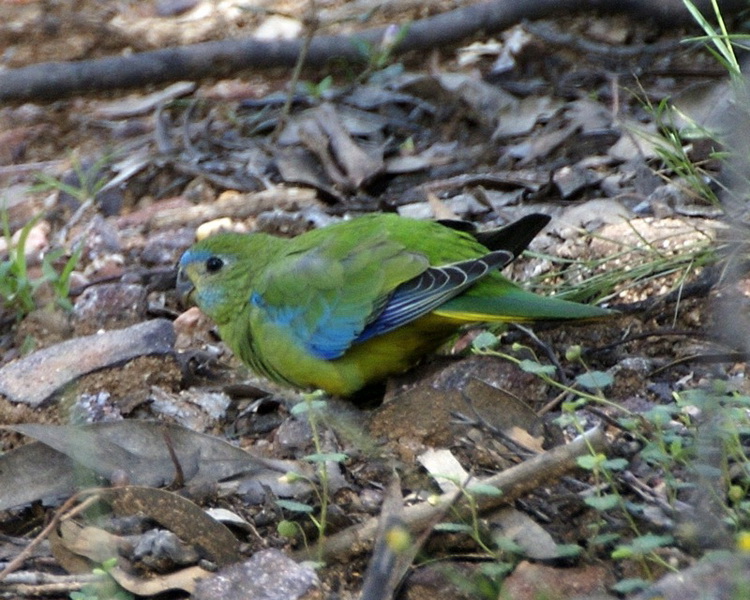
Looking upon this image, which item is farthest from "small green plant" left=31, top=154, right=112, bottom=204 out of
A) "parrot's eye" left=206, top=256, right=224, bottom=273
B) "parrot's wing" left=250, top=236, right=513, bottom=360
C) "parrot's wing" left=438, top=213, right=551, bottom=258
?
"parrot's wing" left=438, top=213, right=551, bottom=258

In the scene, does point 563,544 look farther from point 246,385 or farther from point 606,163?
point 606,163

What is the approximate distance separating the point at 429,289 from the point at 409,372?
0.38 m

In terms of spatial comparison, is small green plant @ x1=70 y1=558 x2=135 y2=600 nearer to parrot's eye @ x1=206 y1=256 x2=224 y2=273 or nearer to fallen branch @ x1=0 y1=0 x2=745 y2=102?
parrot's eye @ x1=206 y1=256 x2=224 y2=273

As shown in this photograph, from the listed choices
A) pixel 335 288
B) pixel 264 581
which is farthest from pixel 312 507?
pixel 335 288

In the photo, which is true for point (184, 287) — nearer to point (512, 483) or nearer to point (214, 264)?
point (214, 264)

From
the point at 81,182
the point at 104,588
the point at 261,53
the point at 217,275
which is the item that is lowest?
the point at 81,182

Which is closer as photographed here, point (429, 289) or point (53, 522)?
point (53, 522)

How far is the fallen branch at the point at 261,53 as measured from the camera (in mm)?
5586

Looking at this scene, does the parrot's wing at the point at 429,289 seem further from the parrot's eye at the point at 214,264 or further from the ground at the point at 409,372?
the parrot's eye at the point at 214,264

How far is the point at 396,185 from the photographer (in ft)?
17.6

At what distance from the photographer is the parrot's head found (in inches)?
162

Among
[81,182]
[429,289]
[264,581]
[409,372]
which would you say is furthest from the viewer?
[81,182]

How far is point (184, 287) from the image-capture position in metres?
4.34

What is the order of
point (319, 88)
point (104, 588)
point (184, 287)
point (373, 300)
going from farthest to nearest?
point (319, 88) → point (184, 287) → point (373, 300) → point (104, 588)
